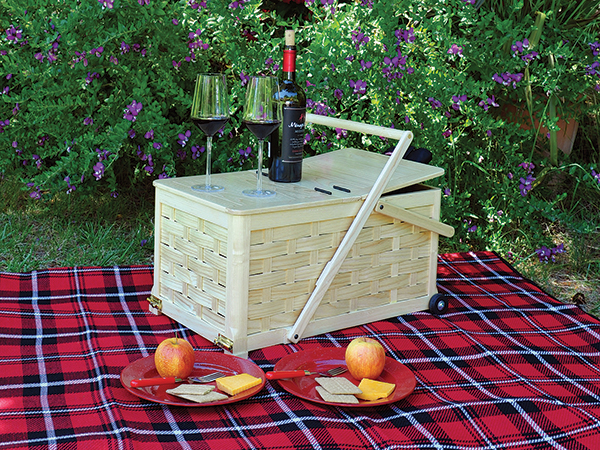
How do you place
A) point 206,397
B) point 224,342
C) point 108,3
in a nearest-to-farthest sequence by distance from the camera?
point 206,397 → point 224,342 → point 108,3

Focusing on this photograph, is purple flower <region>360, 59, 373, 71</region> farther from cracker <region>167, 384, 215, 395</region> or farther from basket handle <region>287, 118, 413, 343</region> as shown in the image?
cracker <region>167, 384, 215, 395</region>

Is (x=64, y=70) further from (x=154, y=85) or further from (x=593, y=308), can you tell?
(x=593, y=308)

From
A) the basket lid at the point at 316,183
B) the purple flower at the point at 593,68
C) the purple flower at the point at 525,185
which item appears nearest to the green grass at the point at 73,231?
the basket lid at the point at 316,183

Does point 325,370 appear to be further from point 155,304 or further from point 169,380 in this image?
point 155,304

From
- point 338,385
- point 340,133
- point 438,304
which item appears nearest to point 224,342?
point 338,385

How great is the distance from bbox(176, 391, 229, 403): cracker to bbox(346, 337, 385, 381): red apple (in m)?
0.34

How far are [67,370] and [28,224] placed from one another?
1.53 meters

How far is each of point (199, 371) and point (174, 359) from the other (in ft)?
0.41

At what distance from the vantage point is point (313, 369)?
6.21ft

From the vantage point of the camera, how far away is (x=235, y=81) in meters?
3.10

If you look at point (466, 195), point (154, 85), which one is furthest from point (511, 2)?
point (154, 85)

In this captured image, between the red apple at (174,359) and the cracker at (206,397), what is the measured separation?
8 cm

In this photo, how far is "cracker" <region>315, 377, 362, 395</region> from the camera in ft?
5.72

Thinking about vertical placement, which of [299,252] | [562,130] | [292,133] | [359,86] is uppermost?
[359,86]
